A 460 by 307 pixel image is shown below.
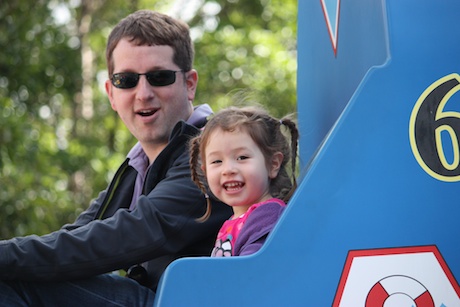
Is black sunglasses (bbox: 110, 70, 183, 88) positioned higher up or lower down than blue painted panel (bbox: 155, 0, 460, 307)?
higher up

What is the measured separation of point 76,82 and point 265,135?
6.83 metres

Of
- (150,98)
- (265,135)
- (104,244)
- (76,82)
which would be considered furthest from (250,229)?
(76,82)

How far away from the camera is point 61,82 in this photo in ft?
28.5

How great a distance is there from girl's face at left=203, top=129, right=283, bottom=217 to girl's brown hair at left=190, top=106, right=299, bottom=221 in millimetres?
21

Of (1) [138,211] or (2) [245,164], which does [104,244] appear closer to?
(1) [138,211]

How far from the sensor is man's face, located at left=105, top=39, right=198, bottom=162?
9.18 ft

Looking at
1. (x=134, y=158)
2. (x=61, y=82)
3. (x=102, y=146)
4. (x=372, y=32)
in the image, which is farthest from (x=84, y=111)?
(x=372, y=32)

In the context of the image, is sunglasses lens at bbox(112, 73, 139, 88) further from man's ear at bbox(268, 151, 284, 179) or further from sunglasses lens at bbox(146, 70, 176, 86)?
man's ear at bbox(268, 151, 284, 179)

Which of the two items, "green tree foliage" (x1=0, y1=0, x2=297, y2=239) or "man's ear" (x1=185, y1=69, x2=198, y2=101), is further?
"green tree foliage" (x1=0, y1=0, x2=297, y2=239)

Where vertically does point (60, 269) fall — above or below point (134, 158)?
below

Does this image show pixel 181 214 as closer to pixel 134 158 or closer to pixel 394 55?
pixel 134 158

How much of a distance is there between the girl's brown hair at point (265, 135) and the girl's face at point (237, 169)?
0.07 ft

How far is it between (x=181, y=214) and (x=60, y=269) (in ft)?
1.24

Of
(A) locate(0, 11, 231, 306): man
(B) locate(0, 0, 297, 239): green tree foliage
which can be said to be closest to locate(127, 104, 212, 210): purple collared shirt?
(A) locate(0, 11, 231, 306): man
